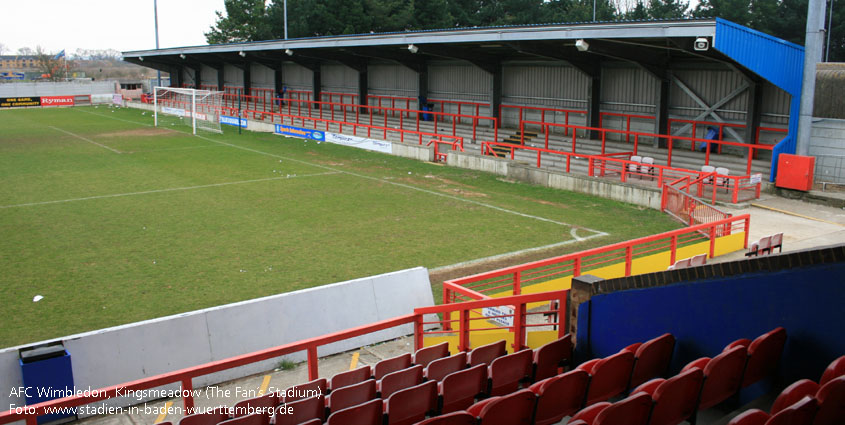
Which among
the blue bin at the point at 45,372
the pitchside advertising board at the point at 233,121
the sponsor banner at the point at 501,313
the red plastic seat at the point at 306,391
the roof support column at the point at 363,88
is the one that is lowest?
the blue bin at the point at 45,372

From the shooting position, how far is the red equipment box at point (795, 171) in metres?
22.9

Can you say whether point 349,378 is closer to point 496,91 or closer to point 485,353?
point 485,353

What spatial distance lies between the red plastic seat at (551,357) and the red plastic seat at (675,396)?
1700mm

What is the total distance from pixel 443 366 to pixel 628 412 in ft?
8.75

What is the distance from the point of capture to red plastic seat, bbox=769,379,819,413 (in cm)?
503

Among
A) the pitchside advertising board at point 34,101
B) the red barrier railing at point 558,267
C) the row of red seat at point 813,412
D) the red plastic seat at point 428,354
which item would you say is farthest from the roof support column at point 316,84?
the row of red seat at point 813,412

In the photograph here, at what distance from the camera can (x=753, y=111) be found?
88.5ft

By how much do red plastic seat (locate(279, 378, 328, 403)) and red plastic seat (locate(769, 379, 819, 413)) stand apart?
407 cm

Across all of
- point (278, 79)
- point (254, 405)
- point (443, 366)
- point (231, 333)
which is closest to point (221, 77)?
point (278, 79)

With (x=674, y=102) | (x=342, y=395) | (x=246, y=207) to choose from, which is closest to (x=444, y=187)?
(x=246, y=207)

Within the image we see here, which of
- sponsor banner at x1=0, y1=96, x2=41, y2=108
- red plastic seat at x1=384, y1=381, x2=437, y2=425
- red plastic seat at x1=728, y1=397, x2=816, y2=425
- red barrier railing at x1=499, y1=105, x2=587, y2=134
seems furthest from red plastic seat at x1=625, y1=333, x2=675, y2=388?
sponsor banner at x1=0, y1=96, x2=41, y2=108

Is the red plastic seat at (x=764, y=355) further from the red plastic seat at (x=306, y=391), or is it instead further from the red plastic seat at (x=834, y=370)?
the red plastic seat at (x=306, y=391)

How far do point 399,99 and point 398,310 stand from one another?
122 ft

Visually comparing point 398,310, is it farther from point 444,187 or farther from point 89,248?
point 444,187
